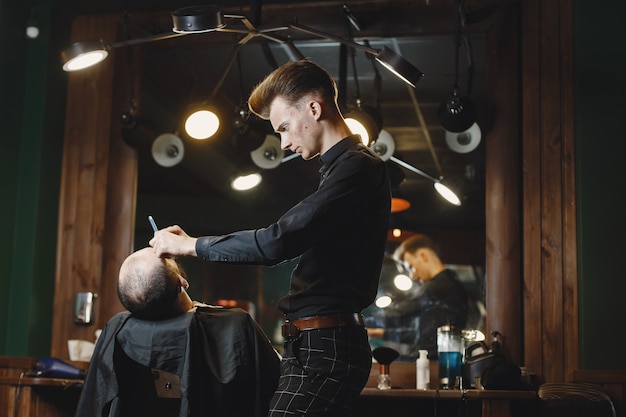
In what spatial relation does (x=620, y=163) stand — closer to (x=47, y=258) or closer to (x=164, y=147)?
(x=164, y=147)

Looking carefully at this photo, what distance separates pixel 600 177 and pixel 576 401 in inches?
40.6

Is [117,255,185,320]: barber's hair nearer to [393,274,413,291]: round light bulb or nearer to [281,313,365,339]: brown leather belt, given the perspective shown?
[281,313,365,339]: brown leather belt

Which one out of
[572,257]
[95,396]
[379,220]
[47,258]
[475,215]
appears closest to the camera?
[379,220]

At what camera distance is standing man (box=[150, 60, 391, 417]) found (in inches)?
88.2

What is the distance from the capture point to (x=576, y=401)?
3.83 metres

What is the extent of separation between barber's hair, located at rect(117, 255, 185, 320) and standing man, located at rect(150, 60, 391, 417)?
314 millimetres

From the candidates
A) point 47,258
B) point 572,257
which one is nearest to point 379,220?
point 572,257

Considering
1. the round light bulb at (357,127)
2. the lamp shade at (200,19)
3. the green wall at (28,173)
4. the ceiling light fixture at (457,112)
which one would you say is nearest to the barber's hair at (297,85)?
the lamp shade at (200,19)

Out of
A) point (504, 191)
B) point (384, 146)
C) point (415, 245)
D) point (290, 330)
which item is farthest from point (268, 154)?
point (290, 330)

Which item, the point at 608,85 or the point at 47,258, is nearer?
the point at 608,85

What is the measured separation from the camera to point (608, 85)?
423 cm

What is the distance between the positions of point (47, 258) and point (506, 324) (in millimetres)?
2389

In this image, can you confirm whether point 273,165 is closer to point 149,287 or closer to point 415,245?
point 415,245

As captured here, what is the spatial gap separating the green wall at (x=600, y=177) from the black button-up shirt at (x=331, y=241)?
6.62ft
